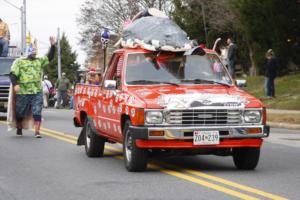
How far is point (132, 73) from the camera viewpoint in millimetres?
11727

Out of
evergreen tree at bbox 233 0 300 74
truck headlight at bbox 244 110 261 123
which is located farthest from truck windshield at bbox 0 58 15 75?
truck headlight at bbox 244 110 261 123

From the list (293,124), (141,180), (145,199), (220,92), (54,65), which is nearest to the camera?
(145,199)

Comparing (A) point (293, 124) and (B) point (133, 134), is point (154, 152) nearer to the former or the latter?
(B) point (133, 134)

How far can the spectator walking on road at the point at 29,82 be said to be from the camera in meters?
16.5

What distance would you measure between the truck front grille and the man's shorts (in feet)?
22.2

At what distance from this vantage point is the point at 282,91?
30625 millimetres

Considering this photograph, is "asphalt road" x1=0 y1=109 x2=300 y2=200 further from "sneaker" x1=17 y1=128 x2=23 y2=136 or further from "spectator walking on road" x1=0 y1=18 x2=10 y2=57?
"spectator walking on road" x1=0 y1=18 x2=10 y2=57

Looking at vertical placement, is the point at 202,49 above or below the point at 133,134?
above

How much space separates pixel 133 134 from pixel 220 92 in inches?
52.9

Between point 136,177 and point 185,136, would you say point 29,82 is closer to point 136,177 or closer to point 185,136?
point 136,177

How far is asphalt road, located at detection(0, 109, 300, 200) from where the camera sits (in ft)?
29.4

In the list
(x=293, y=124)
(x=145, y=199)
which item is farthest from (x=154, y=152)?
(x=293, y=124)

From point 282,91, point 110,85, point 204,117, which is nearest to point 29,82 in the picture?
point 110,85

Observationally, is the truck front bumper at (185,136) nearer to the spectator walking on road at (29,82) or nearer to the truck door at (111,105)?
the truck door at (111,105)
